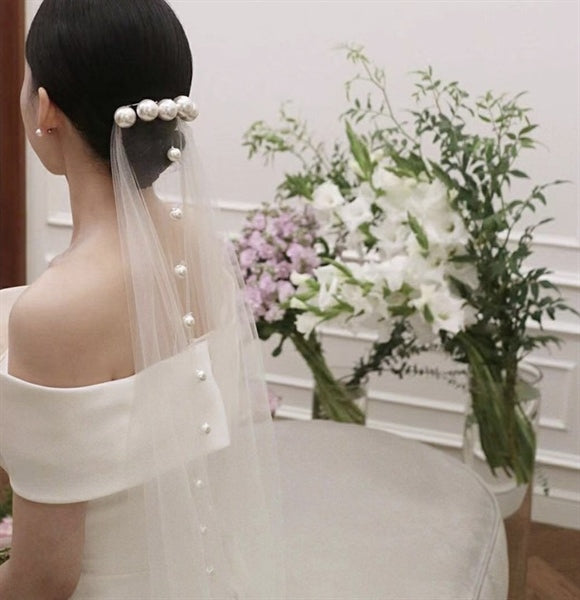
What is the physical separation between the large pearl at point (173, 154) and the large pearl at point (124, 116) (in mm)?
97

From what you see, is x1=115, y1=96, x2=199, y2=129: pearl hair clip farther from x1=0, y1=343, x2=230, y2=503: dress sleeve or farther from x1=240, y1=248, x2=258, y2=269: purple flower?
x1=240, y1=248, x2=258, y2=269: purple flower

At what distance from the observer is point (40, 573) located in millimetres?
1399

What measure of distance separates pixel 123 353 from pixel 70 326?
0.36 ft

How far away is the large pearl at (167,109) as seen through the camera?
1355 millimetres

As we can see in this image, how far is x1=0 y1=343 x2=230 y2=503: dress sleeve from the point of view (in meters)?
1.36

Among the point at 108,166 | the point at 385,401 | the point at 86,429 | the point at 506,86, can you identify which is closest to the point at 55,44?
the point at 108,166

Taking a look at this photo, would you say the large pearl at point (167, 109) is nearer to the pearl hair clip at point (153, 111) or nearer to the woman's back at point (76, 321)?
the pearl hair clip at point (153, 111)

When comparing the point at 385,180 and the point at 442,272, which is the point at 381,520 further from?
the point at 385,180

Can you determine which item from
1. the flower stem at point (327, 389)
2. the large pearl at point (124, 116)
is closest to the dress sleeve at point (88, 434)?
the large pearl at point (124, 116)

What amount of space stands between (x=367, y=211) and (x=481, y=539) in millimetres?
710

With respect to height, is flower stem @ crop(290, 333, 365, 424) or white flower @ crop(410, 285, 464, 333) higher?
white flower @ crop(410, 285, 464, 333)

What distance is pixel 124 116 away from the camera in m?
1.32

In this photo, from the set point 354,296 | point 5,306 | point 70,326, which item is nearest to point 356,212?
point 354,296

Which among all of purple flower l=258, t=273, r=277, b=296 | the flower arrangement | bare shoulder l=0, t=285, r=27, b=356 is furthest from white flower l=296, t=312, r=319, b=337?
→ bare shoulder l=0, t=285, r=27, b=356
